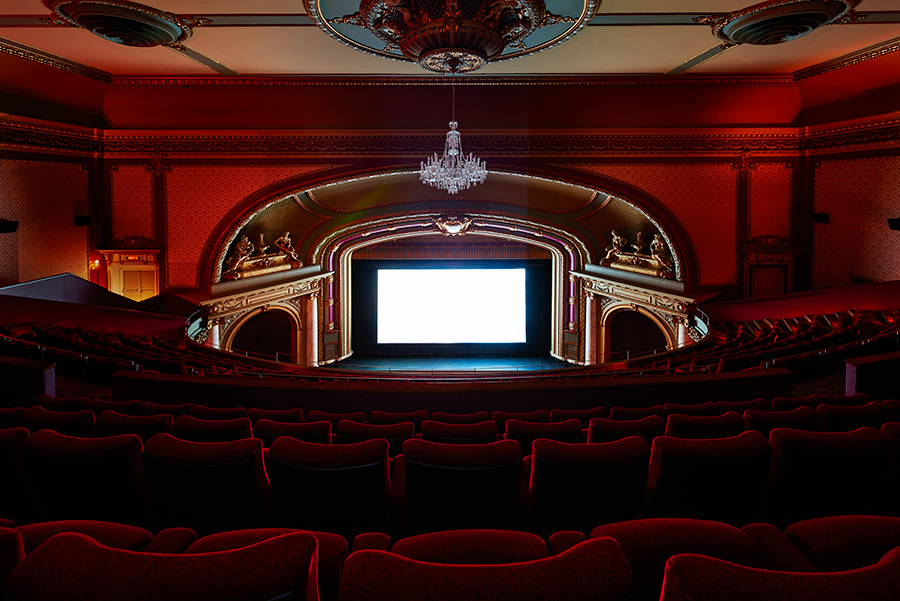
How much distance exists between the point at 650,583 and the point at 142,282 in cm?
1218

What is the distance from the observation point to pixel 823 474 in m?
1.84

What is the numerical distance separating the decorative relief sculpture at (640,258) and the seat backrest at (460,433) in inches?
423

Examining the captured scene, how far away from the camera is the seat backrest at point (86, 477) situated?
5.92ft

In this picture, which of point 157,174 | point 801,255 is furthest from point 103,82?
point 801,255

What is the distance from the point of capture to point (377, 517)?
1.83 metres

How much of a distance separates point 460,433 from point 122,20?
739 cm

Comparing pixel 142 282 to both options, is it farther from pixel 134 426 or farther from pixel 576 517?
pixel 576 517

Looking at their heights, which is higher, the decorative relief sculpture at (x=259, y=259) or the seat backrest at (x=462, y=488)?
the decorative relief sculpture at (x=259, y=259)

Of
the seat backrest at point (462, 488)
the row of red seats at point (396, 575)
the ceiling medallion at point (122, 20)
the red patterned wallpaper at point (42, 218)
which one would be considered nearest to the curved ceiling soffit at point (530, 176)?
the red patterned wallpaper at point (42, 218)

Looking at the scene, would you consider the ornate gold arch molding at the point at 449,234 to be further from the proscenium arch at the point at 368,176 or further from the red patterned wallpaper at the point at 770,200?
the red patterned wallpaper at the point at 770,200

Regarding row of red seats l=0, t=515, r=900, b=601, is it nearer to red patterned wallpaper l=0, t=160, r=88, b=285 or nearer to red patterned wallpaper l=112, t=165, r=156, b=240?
red patterned wallpaper l=0, t=160, r=88, b=285

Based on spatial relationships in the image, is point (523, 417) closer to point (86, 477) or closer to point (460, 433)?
point (460, 433)

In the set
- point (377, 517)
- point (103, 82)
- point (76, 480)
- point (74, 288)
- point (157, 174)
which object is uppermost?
point (103, 82)

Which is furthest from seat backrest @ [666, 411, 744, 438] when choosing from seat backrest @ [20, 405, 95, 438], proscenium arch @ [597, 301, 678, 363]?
proscenium arch @ [597, 301, 678, 363]
